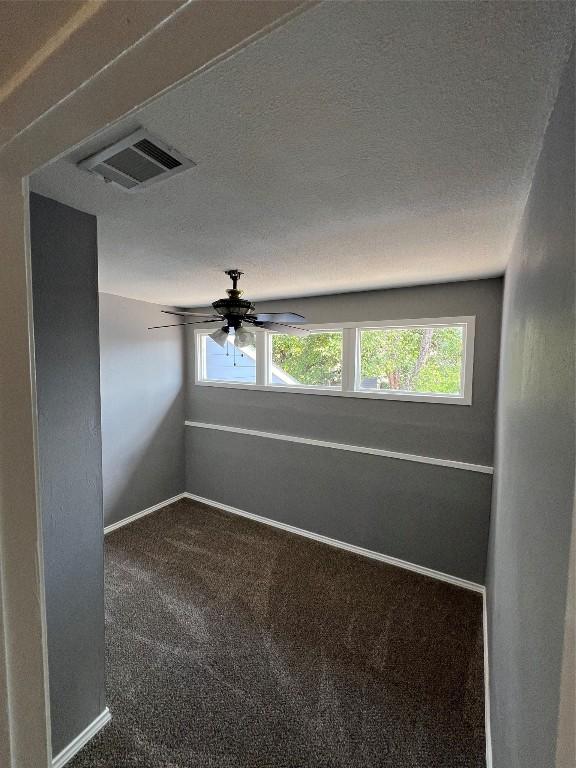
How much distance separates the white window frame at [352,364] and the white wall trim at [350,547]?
58.1 inches

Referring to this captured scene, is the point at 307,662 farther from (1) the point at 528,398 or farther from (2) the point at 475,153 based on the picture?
(2) the point at 475,153

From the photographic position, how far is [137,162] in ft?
3.76

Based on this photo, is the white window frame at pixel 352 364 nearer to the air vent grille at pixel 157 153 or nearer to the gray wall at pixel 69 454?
the gray wall at pixel 69 454

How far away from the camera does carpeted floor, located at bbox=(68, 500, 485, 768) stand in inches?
66.8

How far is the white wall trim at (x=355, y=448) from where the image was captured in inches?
115

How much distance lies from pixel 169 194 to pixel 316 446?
2.78 metres

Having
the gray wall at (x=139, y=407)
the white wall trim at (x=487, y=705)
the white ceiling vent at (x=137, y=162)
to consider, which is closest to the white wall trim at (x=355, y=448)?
the gray wall at (x=139, y=407)

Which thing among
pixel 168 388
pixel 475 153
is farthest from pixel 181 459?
pixel 475 153

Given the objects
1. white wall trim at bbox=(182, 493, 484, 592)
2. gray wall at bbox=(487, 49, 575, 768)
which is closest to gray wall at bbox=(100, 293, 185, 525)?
white wall trim at bbox=(182, 493, 484, 592)

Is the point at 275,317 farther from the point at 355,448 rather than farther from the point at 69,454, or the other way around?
the point at 355,448

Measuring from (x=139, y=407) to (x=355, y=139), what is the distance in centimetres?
373

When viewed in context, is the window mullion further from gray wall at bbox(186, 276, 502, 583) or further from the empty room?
gray wall at bbox(186, 276, 502, 583)

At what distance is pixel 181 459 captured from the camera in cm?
460

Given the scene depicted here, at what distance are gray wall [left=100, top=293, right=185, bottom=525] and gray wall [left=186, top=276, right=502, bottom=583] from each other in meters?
0.60
